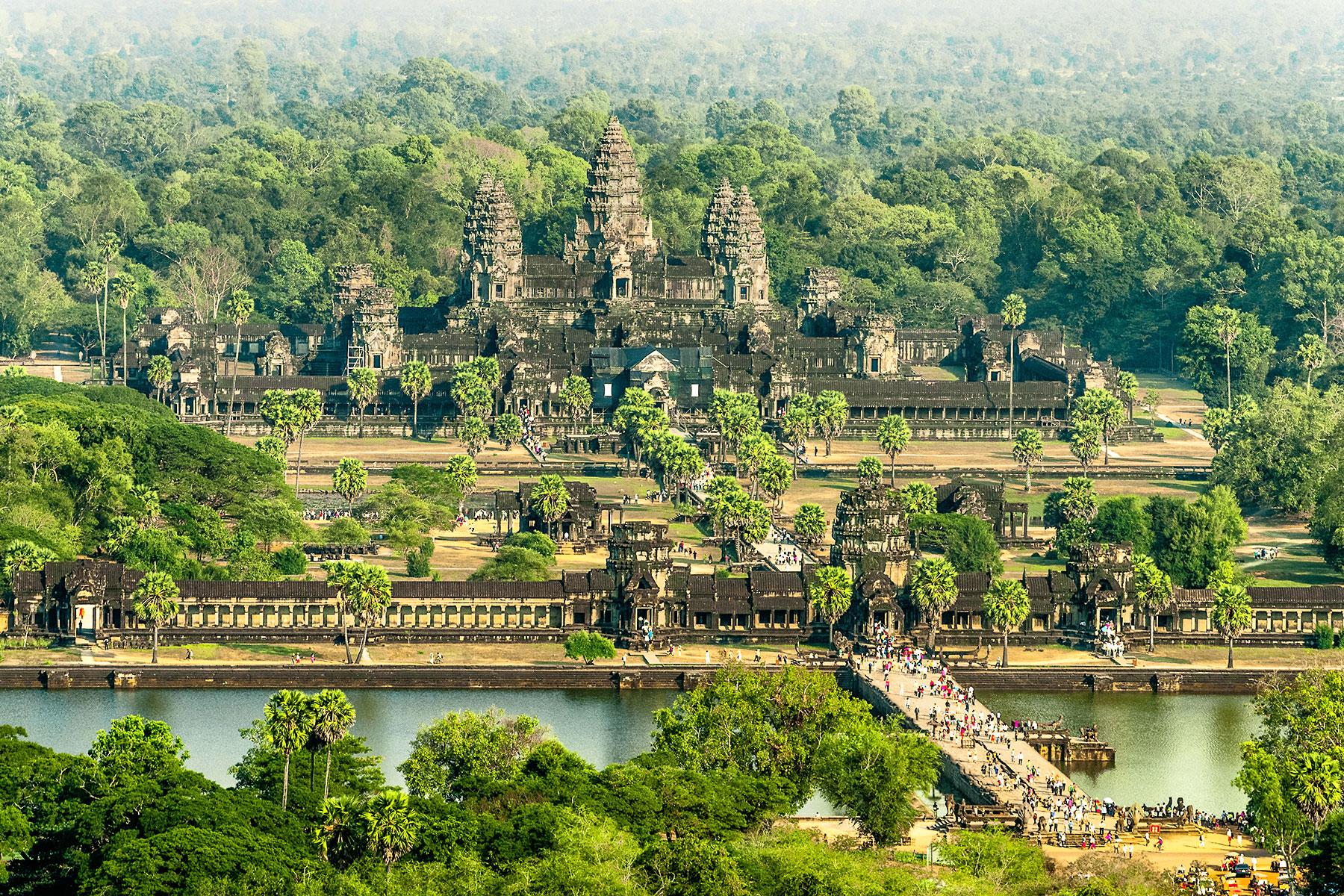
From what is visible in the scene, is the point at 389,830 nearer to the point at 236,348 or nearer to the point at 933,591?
the point at 933,591

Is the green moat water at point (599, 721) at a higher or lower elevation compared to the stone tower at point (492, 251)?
lower

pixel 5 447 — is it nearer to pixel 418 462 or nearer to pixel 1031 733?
pixel 418 462

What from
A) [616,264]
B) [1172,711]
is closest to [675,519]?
[1172,711]

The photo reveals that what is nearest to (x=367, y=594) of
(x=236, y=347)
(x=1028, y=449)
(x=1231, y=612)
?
(x=1231, y=612)

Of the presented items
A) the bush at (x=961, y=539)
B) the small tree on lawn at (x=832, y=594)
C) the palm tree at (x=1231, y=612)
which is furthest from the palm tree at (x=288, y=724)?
the bush at (x=961, y=539)

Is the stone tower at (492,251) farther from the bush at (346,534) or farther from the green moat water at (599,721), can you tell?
the green moat water at (599,721)

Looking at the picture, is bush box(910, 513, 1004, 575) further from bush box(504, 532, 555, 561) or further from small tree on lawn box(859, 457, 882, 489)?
bush box(504, 532, 555, 561)
